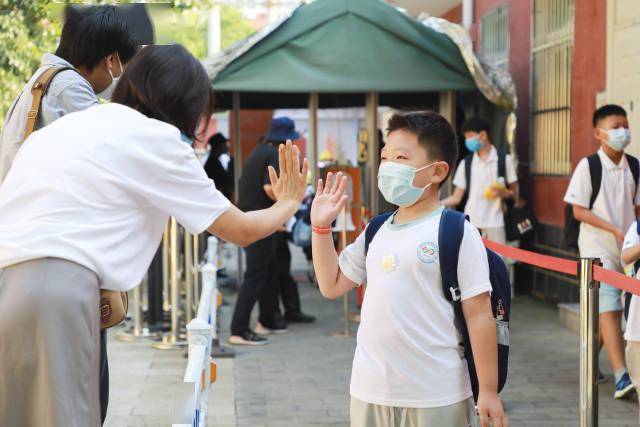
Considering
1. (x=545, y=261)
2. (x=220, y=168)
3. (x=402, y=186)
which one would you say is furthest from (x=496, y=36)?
(x=402, y=186)

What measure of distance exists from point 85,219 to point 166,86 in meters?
0.52

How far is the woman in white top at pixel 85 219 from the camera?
2.88 meters

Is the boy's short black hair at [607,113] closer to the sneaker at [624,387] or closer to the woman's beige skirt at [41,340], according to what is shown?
the sneaker at [624,387]

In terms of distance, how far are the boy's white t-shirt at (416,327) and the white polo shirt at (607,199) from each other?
3.96 metres

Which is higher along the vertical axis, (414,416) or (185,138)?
(185,138)

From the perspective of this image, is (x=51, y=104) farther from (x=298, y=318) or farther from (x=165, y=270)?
(x=298, y=318)

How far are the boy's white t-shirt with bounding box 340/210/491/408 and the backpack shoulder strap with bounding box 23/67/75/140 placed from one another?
136cm

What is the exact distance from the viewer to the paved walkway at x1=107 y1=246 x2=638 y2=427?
6.64 metres

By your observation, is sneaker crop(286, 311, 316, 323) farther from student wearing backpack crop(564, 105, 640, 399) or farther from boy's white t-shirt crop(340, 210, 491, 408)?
boy's white t-shirt crop(340, 210, 491, 408)

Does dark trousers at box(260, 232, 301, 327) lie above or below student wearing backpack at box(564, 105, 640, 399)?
below

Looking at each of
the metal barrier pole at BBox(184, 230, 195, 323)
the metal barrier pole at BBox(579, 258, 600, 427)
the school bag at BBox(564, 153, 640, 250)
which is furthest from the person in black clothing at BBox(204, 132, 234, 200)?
the metal barrier pole at BBox(579, 258, 600, 427)

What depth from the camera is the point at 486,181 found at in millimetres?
11094

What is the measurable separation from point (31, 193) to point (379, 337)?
1.26m

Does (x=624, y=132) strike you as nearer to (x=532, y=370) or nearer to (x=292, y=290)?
(x=532, y=370)
